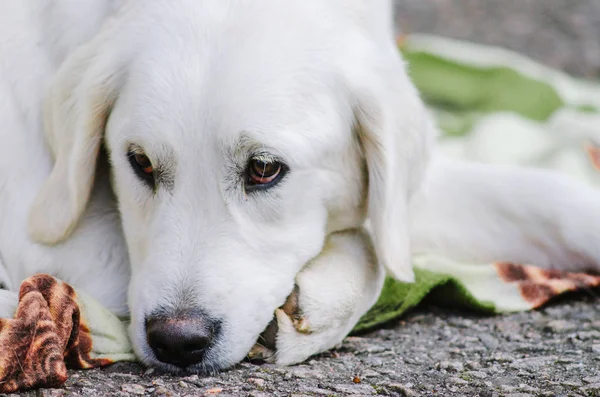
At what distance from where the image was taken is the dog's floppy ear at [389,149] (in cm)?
315

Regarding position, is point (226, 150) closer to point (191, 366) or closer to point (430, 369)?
point (191, 366)

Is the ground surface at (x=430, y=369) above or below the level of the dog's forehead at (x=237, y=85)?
below

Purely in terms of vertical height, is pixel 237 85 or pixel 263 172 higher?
pixel 237 85

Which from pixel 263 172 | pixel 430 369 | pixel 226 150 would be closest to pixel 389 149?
pixel 263 172

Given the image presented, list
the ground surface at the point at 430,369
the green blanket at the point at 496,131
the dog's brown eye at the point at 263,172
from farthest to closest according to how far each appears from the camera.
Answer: the green blanket at the point at 496,131 → the dog's brown eye at the point at 263,172 → the ground surface at the point at 430,369

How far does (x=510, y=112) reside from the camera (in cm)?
604

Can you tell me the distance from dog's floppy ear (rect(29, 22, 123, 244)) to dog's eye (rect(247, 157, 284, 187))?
57 cm

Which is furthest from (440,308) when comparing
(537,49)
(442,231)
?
(537,49)

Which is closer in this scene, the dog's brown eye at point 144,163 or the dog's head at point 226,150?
the dog's head at point 226,150

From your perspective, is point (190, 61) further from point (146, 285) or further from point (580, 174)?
point (580, 174)

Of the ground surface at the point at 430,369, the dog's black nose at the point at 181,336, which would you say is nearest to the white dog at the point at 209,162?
the dog's black nose at the point at 181,336

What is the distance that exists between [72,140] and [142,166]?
0.33m

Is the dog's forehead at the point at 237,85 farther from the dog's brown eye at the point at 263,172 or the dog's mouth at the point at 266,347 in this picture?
the dog's mouth at the point at 266,347

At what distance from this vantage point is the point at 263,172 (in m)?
2.91
